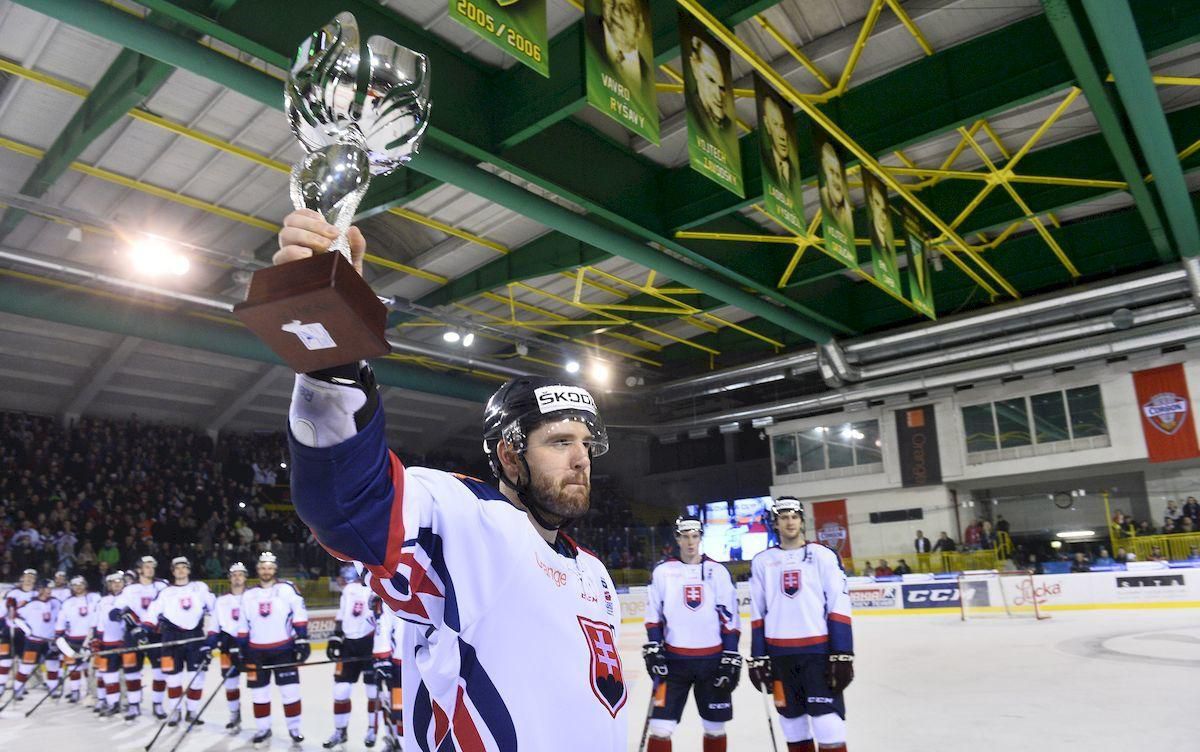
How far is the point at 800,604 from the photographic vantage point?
6.23 meters

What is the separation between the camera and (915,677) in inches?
388

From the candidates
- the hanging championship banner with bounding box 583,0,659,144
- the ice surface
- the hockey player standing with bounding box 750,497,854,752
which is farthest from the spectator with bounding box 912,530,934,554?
the hanging championship banner with bounding box 583,0,659,144

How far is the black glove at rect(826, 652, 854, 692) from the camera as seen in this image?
5.76 metres

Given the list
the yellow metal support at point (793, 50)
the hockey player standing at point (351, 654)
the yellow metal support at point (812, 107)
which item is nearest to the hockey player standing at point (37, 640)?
the hockey player standing at point (351, 654)

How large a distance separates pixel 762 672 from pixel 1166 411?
19.7 metres

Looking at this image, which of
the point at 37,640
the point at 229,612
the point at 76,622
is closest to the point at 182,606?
the point at 229,612

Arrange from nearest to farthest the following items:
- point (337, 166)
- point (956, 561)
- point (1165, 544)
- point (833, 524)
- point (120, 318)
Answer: point (337, 166) → point (120, 318) → point (1165, 544) → point (956, 561) → point (833, 524)

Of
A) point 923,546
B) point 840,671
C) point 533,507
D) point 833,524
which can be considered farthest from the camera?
point 833,524

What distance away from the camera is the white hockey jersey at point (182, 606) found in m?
10.9

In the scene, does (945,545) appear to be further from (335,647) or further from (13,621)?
(13,621)

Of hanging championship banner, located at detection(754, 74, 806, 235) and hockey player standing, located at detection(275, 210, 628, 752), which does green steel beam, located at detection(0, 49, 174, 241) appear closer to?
hanging championship banner, located at detection(754, 74, 806, 235)

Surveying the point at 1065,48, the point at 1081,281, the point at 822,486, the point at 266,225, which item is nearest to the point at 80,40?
the point at 266,225

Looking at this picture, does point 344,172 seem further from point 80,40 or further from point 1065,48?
point 80,40

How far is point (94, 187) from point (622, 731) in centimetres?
1501
